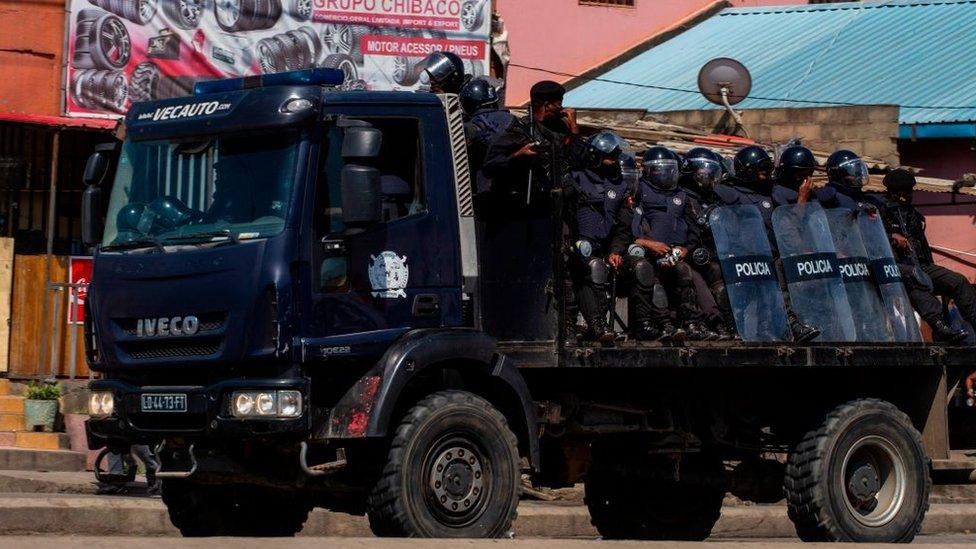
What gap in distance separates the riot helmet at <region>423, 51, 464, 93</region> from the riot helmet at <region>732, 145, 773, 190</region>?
2460 mm

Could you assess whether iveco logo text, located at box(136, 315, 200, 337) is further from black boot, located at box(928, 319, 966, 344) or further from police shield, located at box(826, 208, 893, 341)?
black boot, located at box(928, 319, 966, 344)

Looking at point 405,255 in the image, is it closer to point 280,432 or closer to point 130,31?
point 280,432

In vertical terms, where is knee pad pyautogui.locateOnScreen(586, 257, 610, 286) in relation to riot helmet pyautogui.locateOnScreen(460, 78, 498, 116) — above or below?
below

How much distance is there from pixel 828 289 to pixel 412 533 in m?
3.70

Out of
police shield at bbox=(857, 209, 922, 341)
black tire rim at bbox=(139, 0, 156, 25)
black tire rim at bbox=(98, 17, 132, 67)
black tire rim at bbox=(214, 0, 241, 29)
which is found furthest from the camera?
black tire rim at bbox=(214, 0, 241, 29)

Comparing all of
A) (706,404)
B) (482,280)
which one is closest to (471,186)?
(482,280)

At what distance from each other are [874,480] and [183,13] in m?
10.4

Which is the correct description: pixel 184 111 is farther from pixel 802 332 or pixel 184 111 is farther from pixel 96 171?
pixel 802 332

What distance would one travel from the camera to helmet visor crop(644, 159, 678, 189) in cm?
1072

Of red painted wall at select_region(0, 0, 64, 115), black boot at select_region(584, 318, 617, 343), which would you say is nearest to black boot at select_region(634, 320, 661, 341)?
black boot at select_region(584, 318, 617, 343)

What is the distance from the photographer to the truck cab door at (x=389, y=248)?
8508 millimetres

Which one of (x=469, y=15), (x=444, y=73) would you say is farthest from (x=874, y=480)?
(x=469, y=15)

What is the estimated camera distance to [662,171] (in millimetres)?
10734

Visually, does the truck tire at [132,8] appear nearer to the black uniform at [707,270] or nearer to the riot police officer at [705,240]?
the riot police officer at [705,240]
